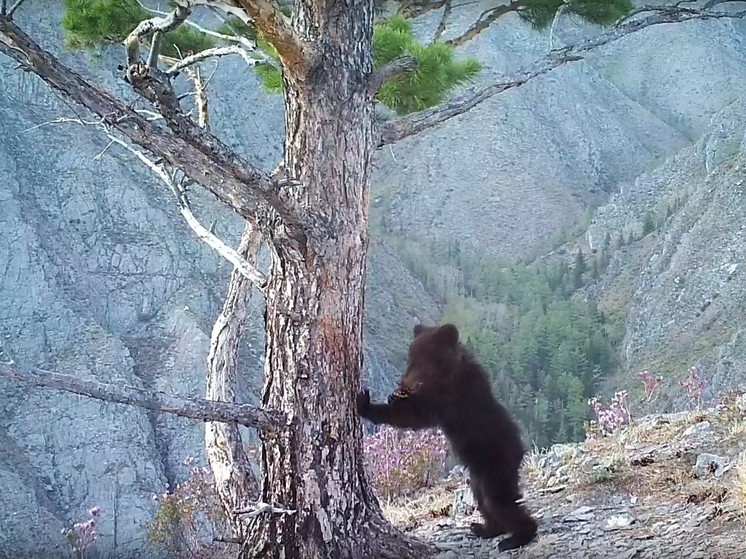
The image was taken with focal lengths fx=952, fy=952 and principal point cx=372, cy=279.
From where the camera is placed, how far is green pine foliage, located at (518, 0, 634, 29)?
19.5 ft

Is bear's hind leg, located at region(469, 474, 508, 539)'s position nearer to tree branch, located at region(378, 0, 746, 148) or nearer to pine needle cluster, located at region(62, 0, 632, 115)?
tree branch, located at region(378, 0, 746, 148)

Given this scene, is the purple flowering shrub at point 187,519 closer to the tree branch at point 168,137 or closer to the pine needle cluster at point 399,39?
the pine needle cluster at point 399,39

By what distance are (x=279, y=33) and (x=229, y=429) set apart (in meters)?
2.26

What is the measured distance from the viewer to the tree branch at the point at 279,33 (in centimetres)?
318

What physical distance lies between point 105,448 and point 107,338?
273 centimetres

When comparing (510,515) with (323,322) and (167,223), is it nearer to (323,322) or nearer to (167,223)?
(323,322)

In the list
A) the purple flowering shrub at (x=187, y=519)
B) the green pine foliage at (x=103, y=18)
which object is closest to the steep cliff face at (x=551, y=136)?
the green pine foliage at (x=103, y=18)

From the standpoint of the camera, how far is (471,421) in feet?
14.4

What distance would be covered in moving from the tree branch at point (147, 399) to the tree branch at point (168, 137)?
2.42 feet

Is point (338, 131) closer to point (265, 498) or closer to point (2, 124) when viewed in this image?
point (265, 498)

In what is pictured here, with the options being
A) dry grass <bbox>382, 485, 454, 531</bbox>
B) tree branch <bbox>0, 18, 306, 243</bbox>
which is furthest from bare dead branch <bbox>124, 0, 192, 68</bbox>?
dry grass <bbox>382, 485, 454, 531</bbox>

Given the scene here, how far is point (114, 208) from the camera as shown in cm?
2064

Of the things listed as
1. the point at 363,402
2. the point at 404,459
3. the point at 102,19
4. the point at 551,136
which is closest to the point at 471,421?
the point at 363,402

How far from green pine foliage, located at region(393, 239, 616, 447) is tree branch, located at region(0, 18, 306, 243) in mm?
9430
